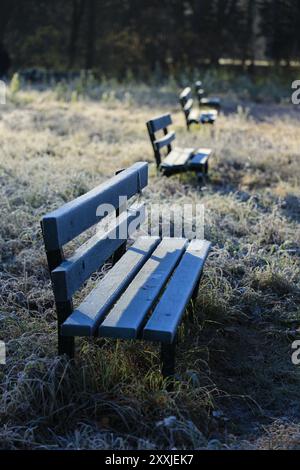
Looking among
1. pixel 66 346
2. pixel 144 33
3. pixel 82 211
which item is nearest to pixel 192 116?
pixel 82 211

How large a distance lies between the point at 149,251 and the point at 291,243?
6.05 ft

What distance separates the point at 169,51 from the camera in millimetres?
20188

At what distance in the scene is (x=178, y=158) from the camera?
7.00 metres

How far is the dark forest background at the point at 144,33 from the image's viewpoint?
19.9 metres

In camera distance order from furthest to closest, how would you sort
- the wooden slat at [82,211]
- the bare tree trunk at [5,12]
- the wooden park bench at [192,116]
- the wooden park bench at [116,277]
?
the bare tree trunk at [5,12], the wooden park bench at [192,116], the wooden park bench at [116,277], the wooden slat at [82,211]

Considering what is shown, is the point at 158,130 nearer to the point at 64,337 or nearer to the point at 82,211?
the point at 82,211

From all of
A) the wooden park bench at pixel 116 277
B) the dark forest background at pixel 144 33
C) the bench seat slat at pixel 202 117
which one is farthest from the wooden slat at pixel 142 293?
the dark forest background at pixel 144 33

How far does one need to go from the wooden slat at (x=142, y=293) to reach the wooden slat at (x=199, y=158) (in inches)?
114

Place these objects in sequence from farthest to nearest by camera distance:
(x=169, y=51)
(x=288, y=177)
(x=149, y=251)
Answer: (x=169, y=51) < (x=288, y=177) < (x=149, y=251)

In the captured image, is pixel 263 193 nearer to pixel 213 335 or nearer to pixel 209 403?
pixel 213 335

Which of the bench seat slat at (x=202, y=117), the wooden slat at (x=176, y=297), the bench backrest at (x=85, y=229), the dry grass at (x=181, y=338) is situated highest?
the bench backrest at (x=85, y=229)

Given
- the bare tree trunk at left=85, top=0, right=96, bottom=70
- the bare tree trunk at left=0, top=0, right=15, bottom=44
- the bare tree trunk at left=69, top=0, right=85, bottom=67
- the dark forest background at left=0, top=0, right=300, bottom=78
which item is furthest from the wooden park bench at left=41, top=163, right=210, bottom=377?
the bare tree trunk at left=0, top=0, right=15, bottom=44

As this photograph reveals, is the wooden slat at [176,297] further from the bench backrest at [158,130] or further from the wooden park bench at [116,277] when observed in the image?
the bench backrest at [158,130]

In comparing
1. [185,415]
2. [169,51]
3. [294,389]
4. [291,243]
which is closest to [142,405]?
[185,415]
